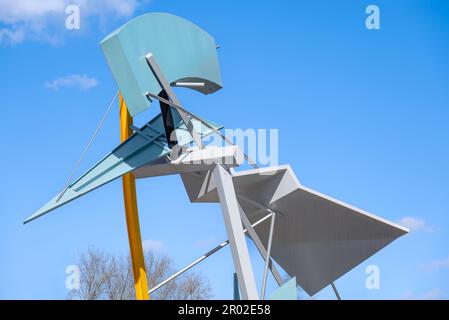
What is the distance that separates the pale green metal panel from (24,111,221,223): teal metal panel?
74.5 inches

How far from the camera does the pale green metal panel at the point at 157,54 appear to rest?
2145 cm

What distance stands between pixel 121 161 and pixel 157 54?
340cm

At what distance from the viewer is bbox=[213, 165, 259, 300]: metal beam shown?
21.7 meters

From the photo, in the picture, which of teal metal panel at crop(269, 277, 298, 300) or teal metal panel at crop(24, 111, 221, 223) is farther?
teal metal panel at crop(24, 111, 221, 223)

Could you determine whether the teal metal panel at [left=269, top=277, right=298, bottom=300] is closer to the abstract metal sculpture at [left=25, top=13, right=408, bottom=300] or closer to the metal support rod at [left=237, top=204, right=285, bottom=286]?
the abstract metal sculpture at [left=25, top=13, right=408, bottom=300]

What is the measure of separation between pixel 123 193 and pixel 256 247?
4.68 m

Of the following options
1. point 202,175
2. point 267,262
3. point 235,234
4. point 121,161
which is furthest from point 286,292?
point 121,161

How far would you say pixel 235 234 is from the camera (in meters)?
22.2

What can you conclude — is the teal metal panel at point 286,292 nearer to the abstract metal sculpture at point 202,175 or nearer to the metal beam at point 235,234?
the abstract metal sculpture at point 202,175

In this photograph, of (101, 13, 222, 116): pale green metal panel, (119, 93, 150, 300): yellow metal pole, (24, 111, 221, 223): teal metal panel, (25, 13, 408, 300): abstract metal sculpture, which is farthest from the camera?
(119, 93, 150, 300): yellow metal pole

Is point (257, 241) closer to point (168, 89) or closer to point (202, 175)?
point (202, 175)

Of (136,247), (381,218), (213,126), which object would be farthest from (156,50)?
(381,218)

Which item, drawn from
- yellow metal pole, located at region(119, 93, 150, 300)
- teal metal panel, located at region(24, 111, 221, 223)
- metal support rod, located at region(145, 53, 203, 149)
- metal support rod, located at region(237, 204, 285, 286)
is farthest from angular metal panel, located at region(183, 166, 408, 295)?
teal metal panel, located at region(24, 111, 221, 223)
